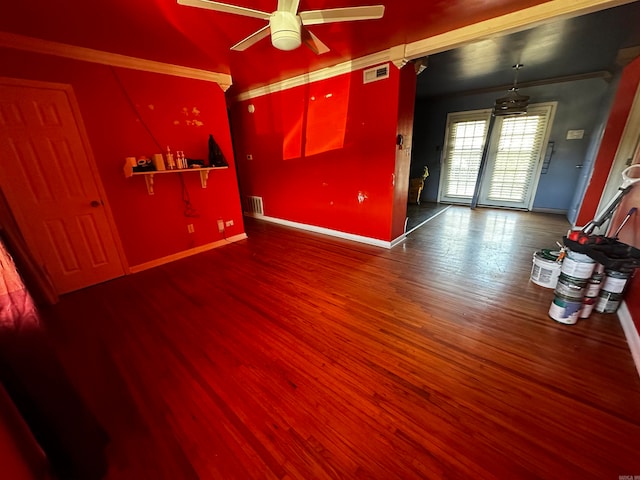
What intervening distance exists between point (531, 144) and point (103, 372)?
7587 millimetres

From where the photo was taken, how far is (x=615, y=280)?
199 centimetres

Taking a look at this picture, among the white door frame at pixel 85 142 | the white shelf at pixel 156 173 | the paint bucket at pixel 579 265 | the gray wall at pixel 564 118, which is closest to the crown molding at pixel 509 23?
the paint bucket at pixel 579 265

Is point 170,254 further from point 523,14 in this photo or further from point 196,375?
point 523,14

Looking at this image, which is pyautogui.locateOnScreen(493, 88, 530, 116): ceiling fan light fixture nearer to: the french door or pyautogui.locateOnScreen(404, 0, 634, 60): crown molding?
the french door

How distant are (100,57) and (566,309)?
5063mm

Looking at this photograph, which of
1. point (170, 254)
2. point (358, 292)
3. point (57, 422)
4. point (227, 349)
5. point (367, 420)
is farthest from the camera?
point (170, 254)

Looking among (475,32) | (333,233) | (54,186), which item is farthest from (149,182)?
(475,32)

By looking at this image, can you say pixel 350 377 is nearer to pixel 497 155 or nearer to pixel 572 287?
pixel 572 287

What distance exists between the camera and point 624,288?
2.07 metres

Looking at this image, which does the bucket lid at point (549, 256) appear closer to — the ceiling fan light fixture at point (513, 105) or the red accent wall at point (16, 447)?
the ceiling fan light fixture at point (513, 105)

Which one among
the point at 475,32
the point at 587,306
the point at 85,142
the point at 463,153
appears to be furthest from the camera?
the point at 463,153

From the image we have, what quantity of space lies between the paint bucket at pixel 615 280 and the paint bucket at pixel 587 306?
146 millimetres

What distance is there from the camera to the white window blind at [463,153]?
18.7 ft

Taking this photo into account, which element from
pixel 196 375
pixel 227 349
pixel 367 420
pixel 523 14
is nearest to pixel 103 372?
pixel 196 375
